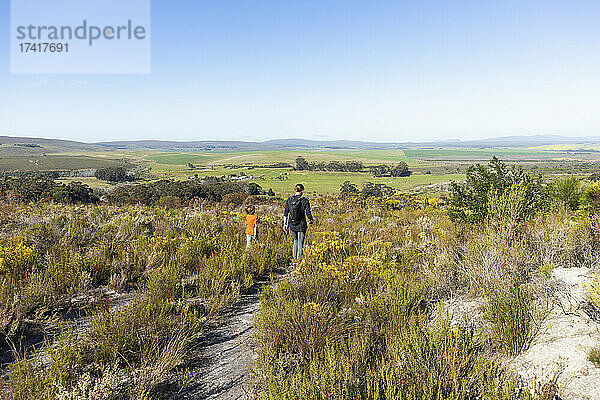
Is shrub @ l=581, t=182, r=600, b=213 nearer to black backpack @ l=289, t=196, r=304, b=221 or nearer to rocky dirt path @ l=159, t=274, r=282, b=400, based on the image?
black backpack @ l=289, t=196, r=304, b=221

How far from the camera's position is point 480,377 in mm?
2652

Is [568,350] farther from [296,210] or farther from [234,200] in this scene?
[234,200]

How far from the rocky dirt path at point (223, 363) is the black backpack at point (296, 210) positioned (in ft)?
9.25

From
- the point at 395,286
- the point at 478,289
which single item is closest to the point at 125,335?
the point at 395,286

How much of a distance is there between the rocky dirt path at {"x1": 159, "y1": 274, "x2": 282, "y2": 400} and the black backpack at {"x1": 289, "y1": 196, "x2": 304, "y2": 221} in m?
2.82

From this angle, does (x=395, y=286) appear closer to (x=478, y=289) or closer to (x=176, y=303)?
(x=478, y=289)

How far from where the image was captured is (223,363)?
11.6ft

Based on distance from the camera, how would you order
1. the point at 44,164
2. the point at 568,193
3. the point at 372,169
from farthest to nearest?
1. the point at 372,169
2. the point at 44,164
3. the point at 568,193

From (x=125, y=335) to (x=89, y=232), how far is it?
5.18 metres

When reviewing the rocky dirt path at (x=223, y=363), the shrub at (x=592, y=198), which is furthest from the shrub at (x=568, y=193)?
the rocky dirt path at (x=223, y=363)

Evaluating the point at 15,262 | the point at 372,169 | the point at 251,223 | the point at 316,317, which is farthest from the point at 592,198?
the point at 372,169

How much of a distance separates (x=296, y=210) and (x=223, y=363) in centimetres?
416

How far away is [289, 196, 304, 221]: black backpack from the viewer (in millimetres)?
7293

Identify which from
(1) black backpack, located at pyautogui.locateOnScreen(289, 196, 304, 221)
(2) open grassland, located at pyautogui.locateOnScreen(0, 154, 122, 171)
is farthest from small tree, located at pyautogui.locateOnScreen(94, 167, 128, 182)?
(1) black backpack, located at pyautogui.locateOnScreen(289, 196, 304, 221)
